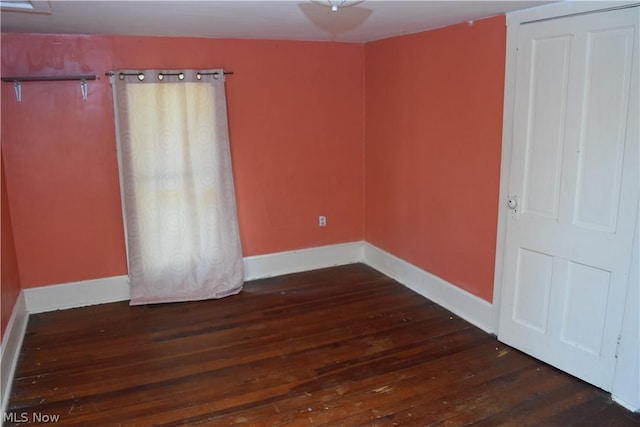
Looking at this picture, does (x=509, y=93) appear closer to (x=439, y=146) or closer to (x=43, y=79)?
(x=439, y=146)

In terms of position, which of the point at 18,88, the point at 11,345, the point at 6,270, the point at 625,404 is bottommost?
the point at 625,404

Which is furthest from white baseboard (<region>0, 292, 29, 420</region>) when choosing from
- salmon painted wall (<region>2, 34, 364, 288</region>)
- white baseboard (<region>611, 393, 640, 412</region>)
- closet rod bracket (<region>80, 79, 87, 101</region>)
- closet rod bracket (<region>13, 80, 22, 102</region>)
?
white baseboard (<region>611, 393, 640, 412</region>)

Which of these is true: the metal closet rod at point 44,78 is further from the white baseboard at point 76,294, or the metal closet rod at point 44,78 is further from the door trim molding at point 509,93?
the door trim molding at point 509,93

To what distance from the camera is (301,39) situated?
4.19 m

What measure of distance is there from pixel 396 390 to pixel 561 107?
183cm

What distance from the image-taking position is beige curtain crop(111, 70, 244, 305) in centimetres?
380

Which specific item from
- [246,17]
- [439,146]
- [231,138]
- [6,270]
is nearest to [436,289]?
[439,146]

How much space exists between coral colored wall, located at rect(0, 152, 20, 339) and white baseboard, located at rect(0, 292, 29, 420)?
55 mm

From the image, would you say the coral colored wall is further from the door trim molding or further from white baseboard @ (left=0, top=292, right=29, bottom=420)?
the door trim molding

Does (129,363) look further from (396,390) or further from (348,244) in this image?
(348,244)

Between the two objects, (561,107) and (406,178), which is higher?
(561,107)

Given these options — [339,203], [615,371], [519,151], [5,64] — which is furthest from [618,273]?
[5,64]

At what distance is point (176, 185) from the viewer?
3961mm

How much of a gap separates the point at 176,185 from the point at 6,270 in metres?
1.31
